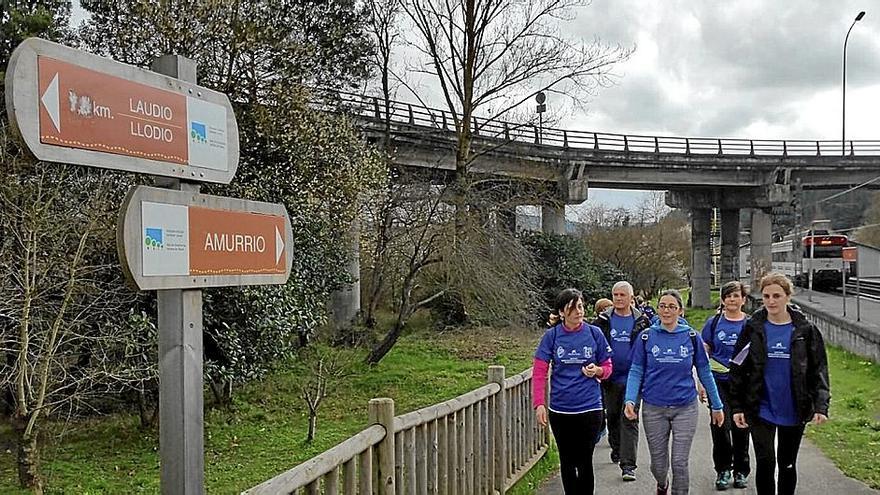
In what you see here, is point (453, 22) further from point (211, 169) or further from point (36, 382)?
point (211, 169)

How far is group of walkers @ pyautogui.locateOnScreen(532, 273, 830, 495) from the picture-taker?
17.5 ft

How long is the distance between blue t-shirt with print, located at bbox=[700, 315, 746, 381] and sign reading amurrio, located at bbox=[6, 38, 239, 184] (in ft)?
16.3

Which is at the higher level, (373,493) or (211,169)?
(211,169)

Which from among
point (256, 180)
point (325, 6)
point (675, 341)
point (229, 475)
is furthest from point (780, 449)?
point (325, 6)

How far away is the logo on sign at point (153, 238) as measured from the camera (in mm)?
2855

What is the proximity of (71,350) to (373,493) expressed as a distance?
21.3 feet

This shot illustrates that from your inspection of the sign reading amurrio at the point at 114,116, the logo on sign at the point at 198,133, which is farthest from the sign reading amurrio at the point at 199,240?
the logo on sign at the point at 198,133

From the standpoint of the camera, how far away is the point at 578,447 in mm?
5711

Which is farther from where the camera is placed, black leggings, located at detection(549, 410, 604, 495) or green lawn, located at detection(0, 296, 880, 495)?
green lawn, located at detection(0, 296, 880, 495)

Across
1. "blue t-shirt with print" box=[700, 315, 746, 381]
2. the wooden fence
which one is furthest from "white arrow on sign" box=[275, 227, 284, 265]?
"blue t-shirt with print" box=[700, 315, 746, 381]

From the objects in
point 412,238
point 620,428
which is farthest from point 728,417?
point 412,238

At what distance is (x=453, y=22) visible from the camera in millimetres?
21250

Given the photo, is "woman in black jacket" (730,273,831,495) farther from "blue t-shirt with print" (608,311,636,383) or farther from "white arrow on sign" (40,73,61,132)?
"white arrow on sign" (40,73,61,132)

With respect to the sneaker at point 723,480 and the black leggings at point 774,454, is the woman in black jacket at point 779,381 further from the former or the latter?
the sneaker at point 723,480
